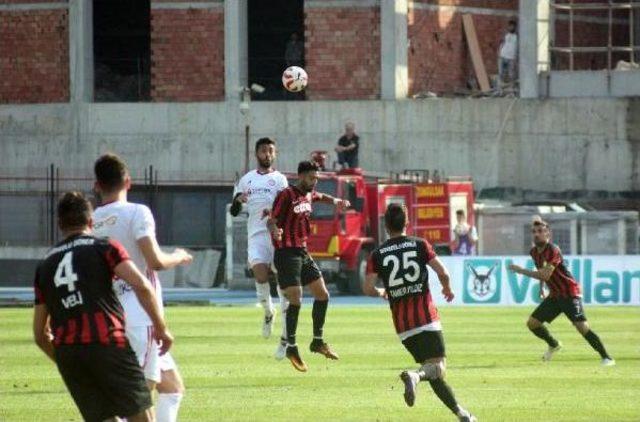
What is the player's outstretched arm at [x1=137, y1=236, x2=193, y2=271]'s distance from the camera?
1146 cm

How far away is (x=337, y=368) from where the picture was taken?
800 inches

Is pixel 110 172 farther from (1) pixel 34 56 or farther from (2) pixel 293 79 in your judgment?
(1) pixel 34 56

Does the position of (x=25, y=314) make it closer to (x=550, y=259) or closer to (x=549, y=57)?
(x=550, y=259)

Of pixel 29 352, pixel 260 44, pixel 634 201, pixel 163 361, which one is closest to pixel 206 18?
pixel 260 44

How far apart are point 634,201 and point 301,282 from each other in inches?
969

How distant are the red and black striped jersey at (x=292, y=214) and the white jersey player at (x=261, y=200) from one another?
54cm

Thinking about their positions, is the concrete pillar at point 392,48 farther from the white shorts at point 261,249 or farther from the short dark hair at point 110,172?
the short dark hair at point 110,172

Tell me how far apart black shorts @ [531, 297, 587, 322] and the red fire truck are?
16097 millimetres

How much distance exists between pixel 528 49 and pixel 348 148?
18.3ft

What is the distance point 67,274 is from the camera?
10.6 metres

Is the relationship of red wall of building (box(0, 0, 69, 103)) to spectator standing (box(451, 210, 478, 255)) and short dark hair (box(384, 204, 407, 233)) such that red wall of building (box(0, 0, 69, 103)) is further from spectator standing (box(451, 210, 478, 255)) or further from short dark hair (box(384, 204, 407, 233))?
short dark hair (box(384, 204, 407, 233))

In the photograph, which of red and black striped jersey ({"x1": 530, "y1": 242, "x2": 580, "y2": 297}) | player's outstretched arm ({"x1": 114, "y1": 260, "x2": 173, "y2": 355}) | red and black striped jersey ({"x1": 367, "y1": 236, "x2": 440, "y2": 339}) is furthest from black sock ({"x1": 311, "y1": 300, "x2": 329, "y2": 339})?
player's outstretched arm ({"x1": 114, "y1": 260, "x2": 173, "y2": 355})

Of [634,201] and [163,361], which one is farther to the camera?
[634,201]

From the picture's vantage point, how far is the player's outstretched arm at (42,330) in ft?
35.8
